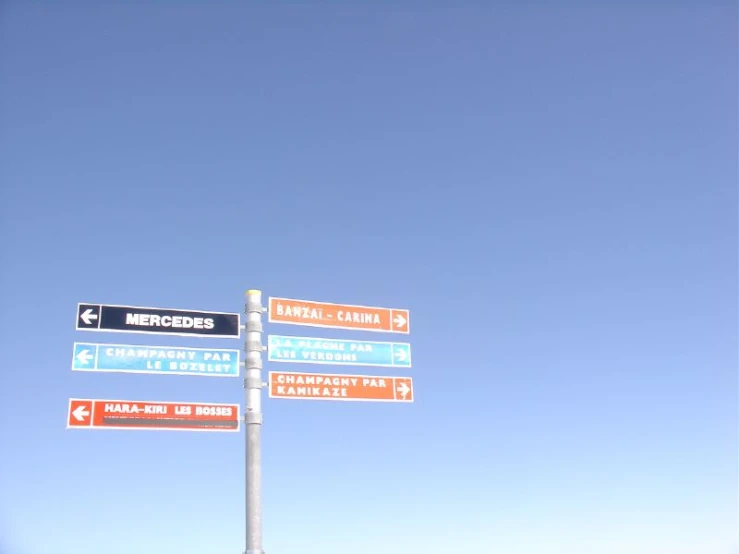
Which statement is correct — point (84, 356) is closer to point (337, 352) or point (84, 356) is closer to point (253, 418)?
point (253, 418)

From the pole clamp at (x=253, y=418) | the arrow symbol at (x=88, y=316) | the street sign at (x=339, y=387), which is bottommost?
the pole clamp at (x=253, y=418)

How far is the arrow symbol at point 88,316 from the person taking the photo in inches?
563

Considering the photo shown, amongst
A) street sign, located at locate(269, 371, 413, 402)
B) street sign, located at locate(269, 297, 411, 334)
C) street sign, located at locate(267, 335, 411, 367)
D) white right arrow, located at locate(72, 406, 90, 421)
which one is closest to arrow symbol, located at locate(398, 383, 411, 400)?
street sign, located at locate(269, 371, 413, 402)

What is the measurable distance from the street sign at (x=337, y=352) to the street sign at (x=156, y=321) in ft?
3.06

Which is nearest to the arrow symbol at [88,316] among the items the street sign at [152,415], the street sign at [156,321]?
the street sign at [156,321]

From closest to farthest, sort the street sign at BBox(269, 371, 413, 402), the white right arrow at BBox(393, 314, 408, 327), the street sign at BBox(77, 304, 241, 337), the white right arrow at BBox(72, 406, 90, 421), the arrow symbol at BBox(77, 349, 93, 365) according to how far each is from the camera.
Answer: the white right arrow at BBox(72, 406, 90, 421)
the arrow symbol at BBox(77, 349, 93, 365)
the street sign at BBox(77, 304, 241, 337)
the street sign at BBox(269, 371, 413, 402)
the white right arrow at BBox(393, 314, 408, 327)

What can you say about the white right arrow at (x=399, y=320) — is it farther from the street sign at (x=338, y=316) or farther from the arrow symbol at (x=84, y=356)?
the arrow symbol at (x=84, y=356)

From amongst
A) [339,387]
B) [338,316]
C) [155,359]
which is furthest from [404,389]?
[155,359]

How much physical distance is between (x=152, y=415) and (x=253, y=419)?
1867mm

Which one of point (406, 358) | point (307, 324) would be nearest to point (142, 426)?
point (307, 324)

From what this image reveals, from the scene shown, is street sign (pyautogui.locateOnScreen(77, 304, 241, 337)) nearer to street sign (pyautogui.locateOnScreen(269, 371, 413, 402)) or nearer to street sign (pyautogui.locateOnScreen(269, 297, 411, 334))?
street sign (pyautogui.locateOnScreen(269, 297, 411, 334))

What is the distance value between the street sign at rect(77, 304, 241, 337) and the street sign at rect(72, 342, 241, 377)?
13.1 inches

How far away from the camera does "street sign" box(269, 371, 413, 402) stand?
1522 centimetres

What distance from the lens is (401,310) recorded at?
16891 millimetres
